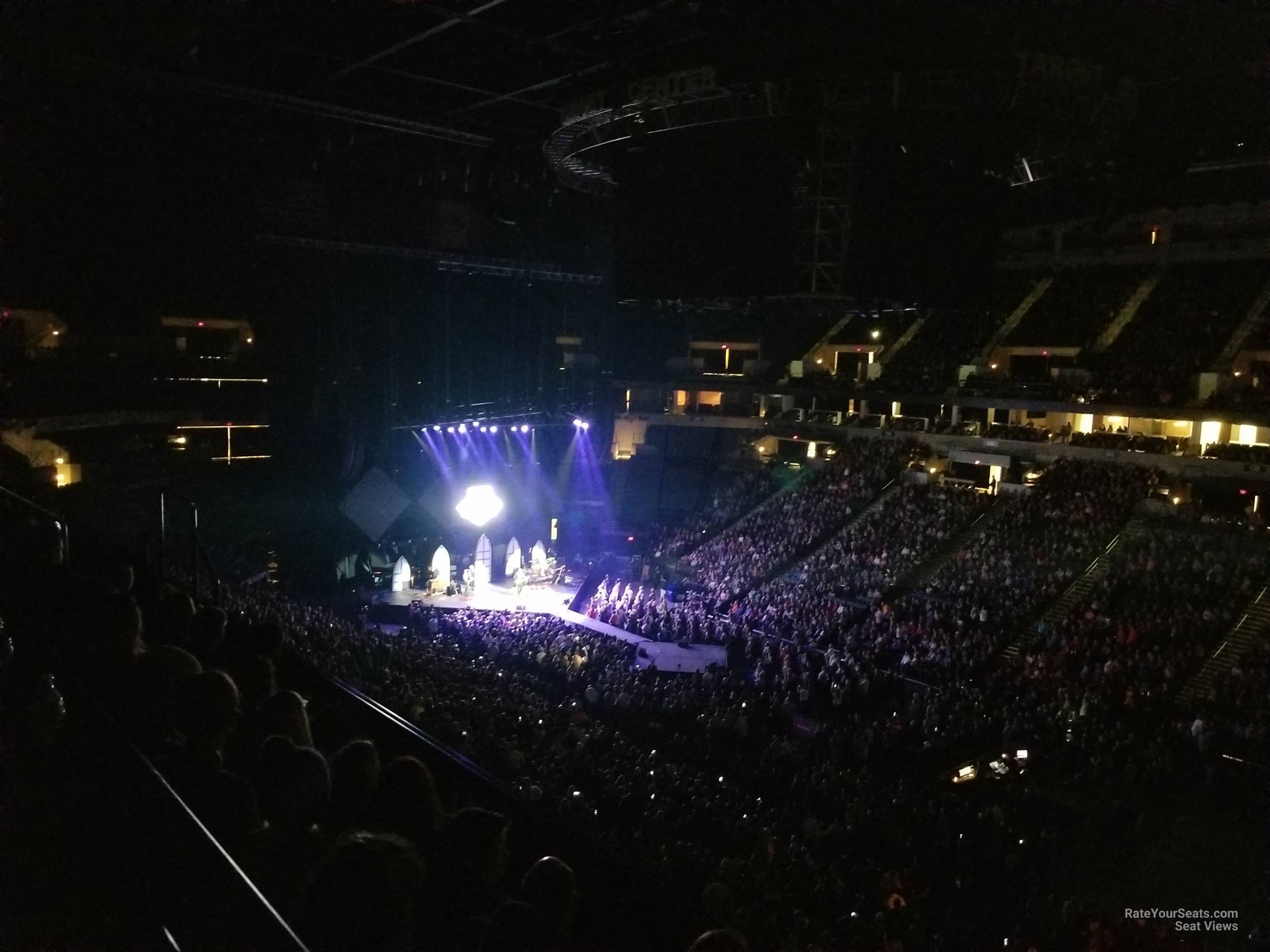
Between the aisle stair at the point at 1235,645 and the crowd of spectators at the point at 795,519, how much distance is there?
9486 mm

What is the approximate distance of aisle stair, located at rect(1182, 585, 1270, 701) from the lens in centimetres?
1397

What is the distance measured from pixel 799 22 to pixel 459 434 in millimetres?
17195

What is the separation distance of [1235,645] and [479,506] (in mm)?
19104

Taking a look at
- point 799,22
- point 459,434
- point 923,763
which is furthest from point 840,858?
point 459,434

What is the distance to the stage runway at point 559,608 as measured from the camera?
17.7 m

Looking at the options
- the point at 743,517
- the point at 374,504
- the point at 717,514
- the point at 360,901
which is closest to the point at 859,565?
the point at 743,517

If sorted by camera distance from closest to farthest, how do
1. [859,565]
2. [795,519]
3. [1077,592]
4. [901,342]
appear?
[1077,592]
[859,565]
[795,519]
[901,342]

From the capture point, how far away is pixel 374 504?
78.7 ft

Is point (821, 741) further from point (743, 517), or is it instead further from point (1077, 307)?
point (1077, 307)

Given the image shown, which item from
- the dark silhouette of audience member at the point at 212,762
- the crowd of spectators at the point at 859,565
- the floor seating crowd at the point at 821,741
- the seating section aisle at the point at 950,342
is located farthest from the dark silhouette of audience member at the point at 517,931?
the seating section aisle at the point at 950,342

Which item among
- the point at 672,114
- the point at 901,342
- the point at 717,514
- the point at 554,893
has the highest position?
the point at 672,114

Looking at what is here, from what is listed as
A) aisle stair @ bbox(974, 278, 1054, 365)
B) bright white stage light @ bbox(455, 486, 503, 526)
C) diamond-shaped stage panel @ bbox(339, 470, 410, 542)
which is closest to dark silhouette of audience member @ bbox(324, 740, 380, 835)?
diamond-shaped stage panel @ bbox(339, 470, 410, 542)

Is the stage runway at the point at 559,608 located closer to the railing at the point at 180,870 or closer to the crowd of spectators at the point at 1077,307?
the railing at the point at 180,870

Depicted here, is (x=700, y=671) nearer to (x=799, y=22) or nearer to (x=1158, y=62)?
(x=799, y=22)
